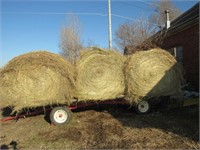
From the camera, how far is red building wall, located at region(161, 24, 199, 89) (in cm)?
1175

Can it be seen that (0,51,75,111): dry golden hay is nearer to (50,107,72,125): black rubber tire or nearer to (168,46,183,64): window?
(50,107,72,125): black rubber tire

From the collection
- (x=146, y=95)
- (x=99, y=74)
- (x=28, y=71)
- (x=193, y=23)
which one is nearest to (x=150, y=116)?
(x=146, y=95)

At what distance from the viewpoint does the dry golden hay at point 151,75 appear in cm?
793

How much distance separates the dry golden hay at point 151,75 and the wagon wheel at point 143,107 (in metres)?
0.57

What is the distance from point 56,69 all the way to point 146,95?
Answer: 273 centimetres

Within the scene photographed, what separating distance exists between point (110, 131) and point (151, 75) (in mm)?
2328

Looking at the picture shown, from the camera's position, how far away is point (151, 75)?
8078 millimetres

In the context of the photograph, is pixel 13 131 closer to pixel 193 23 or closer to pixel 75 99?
pixel 75 99

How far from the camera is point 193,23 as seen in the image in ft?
38.5

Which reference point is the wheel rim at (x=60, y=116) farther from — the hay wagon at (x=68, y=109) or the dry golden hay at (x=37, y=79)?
the dry golden hay at (x=37, y=79)

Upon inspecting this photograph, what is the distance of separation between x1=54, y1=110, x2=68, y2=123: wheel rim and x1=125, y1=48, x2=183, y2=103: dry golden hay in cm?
184

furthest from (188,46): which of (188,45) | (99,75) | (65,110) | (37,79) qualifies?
(37,79)

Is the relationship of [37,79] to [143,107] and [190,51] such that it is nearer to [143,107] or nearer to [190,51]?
[143,107]

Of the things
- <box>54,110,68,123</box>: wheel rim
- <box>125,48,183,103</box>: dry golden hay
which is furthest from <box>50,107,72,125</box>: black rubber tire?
<box>125,48,183,103</box>: dry golden hay
